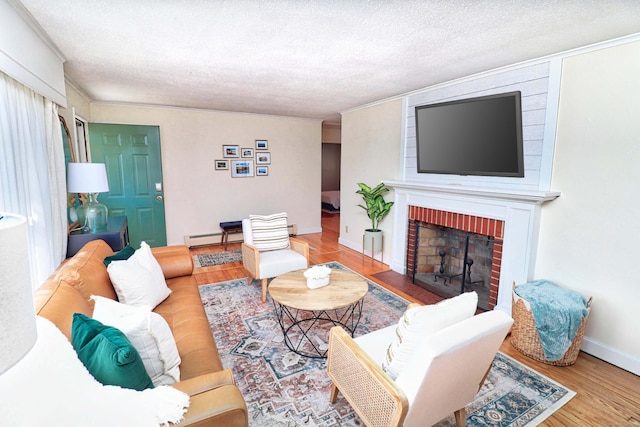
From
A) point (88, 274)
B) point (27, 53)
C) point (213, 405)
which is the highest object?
point (27, 53)

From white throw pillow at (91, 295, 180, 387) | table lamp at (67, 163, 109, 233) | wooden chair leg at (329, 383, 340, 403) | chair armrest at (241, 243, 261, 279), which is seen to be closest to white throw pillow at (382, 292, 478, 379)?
wooden chair leg at (329, 383, 340, 403)

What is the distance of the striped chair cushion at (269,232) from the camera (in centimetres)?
374

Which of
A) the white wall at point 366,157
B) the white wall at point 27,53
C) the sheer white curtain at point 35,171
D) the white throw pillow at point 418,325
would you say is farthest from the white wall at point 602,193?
the sheer white curtain at point 35,171

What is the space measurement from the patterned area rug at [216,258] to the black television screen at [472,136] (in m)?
3.03

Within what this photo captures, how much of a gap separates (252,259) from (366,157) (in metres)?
2.50

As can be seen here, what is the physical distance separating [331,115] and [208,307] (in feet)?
13.3

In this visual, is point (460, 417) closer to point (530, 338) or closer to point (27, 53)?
point (530, 338)

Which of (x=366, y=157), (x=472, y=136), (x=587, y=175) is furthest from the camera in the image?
(x=366, y=157)

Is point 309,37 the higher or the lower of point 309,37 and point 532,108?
the higher

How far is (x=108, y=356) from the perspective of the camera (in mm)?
1099

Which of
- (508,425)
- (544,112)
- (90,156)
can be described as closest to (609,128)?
(544,112)

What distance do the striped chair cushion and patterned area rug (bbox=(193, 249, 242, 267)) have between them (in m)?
1.16

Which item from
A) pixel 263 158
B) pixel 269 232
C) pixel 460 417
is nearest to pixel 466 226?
pixel 460 417

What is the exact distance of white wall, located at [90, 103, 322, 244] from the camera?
5.03 meters
